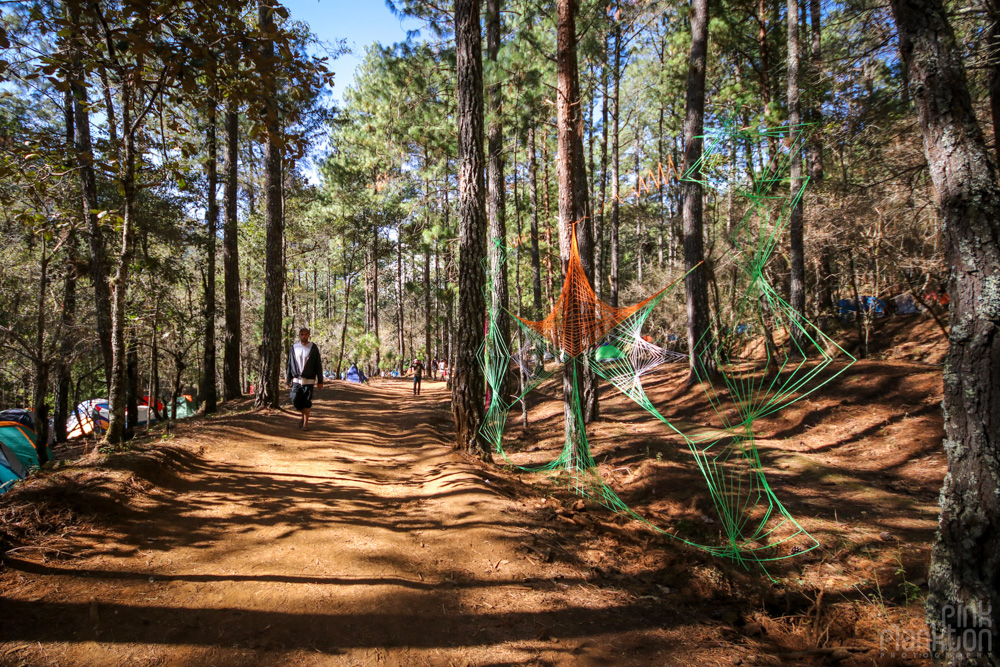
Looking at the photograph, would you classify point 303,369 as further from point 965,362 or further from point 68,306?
point 965,362

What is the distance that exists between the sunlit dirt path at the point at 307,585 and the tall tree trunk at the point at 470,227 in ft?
3.95

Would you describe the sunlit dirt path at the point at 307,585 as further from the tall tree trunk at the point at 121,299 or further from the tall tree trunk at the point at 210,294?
the tall tree trunk at the point at 210,294

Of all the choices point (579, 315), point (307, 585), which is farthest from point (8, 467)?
point (579, 315)

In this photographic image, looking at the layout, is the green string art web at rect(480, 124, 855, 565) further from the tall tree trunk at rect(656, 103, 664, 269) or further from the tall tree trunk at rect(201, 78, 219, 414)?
the tall tree trunk at rect(656, 103, 664, 269)

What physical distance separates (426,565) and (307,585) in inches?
30.3

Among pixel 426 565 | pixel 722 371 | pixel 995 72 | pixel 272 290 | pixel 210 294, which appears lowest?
pixel 426 565

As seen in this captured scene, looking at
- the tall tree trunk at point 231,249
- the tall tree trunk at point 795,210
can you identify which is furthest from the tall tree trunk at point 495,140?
the tall tree trunk at point 231,249

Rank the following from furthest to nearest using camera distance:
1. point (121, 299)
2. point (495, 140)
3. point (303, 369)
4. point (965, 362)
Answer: point (495, 140) → point (303, 369) → point (121, 299) → point (965, 362)

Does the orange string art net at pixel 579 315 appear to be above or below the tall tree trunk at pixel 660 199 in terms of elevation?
below

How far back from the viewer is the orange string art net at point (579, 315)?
4973mm

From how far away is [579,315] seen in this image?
5211 millimetres

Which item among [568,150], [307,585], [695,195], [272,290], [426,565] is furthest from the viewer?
[695,195]

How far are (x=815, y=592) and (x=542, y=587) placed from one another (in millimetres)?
1982

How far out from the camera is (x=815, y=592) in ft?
11.3
